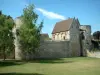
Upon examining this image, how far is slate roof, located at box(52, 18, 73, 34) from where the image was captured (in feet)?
211

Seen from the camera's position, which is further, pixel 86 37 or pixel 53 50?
pixel 86 37

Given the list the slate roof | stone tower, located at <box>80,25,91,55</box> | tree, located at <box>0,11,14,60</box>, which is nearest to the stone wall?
stone tower, located at <box>80,25,91,55</box>

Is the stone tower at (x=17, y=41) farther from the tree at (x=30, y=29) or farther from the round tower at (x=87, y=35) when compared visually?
the round tower at (x=87, y=35)

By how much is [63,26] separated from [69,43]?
9265 millimetres

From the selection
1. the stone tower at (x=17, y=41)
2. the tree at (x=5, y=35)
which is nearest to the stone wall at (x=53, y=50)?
the stone tower at (x=17, y=41)

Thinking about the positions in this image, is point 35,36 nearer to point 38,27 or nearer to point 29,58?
point 38,27

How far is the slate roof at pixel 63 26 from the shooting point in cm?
6419

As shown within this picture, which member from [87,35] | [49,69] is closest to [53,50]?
[87,35]

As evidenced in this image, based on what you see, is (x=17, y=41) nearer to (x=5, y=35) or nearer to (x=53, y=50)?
(x=5, y=35)

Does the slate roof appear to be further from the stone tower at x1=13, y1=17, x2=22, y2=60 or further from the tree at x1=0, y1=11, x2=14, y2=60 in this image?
the tree at x1=0, y1=11, x2=14, y2=60

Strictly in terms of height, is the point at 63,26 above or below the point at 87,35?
above

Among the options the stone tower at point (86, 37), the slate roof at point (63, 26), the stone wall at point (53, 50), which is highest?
the slate roof at point (63, 26)

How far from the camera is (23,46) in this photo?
4931 centimetres

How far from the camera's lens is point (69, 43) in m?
60.7
